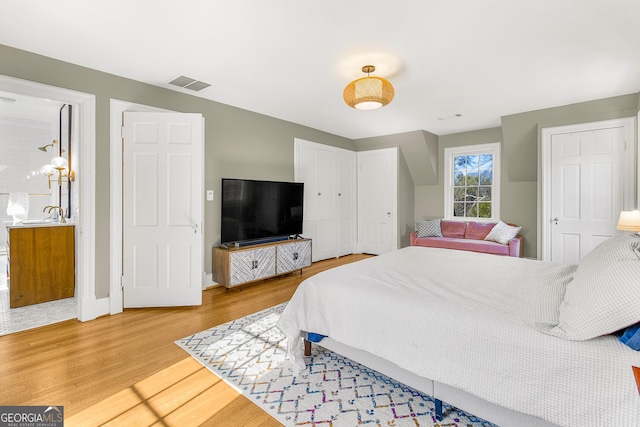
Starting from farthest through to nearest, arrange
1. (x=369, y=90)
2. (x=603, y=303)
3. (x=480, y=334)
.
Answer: (x=369, y=90)
(x=480, y=334)
(x=603, y=303)

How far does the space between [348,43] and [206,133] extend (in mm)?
2280

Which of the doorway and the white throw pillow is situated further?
the white throw pillow

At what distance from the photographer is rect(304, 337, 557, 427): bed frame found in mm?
1393

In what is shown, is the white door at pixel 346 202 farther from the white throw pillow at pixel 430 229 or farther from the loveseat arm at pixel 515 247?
the loveseat arm at pixel 515 247

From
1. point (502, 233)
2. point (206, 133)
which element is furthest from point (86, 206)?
point (502, 233)

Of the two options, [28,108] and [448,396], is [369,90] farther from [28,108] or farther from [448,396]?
[28,108]

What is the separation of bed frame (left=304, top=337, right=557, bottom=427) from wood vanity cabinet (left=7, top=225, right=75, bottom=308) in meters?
3.56

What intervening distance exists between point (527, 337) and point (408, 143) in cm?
500

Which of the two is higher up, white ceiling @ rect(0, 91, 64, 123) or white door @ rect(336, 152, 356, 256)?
white ceiling @ rect(0, 91, 64, 123)

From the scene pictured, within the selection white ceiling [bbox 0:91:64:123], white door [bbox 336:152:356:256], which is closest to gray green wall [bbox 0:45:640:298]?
white door [bbox 336:152:356:256]

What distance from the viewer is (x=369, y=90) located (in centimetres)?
287

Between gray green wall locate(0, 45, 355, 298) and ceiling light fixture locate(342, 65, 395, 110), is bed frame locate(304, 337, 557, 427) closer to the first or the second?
ceiling light fixture locate(342, 65, 395, 110)

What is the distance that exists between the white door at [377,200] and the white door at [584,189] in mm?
2575

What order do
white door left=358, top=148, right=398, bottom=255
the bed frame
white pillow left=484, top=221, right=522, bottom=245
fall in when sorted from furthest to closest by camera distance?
white door left=358, top=148, right=398, bottom=255 < white pillow left=484, top=221, right=522, bottom=245 < the bed frame
